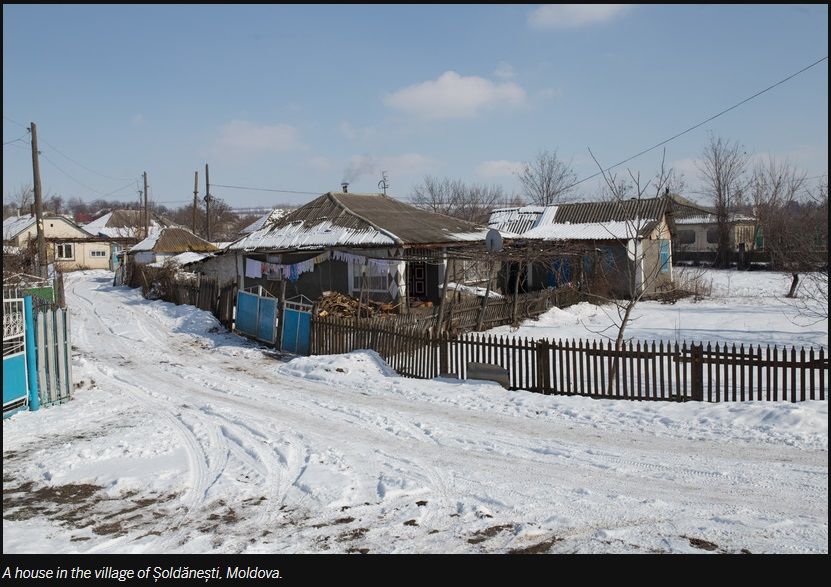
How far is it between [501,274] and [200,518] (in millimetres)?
24100

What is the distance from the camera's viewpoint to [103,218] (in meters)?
83.6

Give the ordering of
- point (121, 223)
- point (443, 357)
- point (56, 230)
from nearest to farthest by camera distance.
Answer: point (443, 357), point (56, 230), point (121, 223)

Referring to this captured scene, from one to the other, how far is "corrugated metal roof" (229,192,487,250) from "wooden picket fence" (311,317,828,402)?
6.73 m

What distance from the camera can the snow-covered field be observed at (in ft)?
19.4

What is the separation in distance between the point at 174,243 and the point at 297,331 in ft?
107

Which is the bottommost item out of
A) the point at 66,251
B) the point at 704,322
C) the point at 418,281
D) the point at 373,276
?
the point at 704,322

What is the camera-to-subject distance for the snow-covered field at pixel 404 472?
19.4 ft

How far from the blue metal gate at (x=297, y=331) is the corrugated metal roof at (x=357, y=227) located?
514 centimetres

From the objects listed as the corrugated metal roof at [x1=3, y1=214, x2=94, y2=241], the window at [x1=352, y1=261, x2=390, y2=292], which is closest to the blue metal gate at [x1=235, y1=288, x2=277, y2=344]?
the window at [x1=352, y1=261, x2=390, y2=292]

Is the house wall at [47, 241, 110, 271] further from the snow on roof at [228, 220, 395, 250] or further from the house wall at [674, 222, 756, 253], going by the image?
the house wall at [674, 222, 756, 253]

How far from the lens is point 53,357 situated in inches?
450

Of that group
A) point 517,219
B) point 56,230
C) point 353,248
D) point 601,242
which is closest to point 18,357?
point 353,248

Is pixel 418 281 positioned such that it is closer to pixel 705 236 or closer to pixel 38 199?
pixel 38 199
